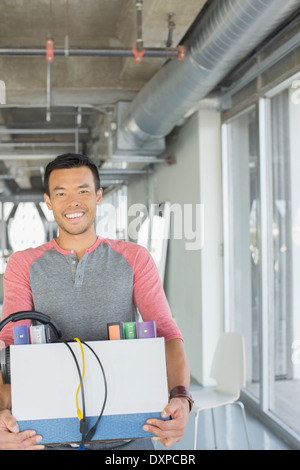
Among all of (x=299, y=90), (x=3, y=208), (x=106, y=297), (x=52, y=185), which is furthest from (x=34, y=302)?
(x=3, y=208)

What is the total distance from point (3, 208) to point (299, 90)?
4470mm

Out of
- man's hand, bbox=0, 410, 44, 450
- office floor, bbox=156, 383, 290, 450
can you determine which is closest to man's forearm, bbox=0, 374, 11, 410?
man's hand, bbox=0, 410, 44, 450

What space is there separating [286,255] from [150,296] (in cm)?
245

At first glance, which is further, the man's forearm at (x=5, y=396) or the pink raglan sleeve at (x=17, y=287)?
the pink raglan sleeve at (x=17, y=287)

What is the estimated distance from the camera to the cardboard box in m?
0.84

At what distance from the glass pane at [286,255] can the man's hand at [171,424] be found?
2.18 metres

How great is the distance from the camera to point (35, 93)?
12.7 feet

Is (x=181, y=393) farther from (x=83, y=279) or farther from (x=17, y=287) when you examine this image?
(x=17, y=287)

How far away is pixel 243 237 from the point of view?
153 inches

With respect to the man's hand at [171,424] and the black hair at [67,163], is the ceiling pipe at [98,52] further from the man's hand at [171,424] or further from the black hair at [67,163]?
the man's hand at [171,424]

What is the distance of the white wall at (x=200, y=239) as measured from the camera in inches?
159

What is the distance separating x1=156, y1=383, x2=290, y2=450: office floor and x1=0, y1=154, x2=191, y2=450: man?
1.79 metres

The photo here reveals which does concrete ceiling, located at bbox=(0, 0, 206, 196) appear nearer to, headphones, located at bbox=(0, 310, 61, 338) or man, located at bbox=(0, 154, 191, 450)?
man, located at bbox=(0, 154, 191, 450)

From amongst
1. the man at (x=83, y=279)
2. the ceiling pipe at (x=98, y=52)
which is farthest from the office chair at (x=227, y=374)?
the ceiling pipe at (x=98, y=52)
